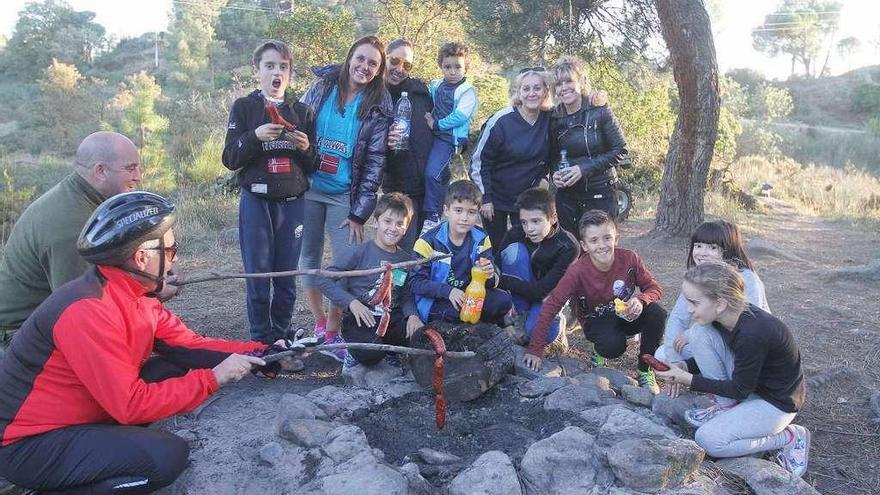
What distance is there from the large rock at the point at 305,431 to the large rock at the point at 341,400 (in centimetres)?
22

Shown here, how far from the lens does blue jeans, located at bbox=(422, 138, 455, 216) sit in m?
4.59

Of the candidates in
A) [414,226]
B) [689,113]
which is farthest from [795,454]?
[689,113]

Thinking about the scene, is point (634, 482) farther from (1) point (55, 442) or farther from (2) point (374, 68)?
(2) point (374, 68)

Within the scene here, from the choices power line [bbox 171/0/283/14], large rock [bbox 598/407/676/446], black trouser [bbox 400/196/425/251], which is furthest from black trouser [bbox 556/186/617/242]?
power line [bbox 171/0/283/14]

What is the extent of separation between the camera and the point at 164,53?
114 ft

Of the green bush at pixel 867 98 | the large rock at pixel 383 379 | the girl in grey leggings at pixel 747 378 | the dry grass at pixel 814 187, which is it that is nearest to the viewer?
the girl in grey leggings at pixel 747 378

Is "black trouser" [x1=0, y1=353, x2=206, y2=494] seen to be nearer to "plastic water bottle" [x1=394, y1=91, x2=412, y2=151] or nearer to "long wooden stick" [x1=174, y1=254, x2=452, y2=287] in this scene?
"long wooden stick" [x1=174, y1=254, x2=452, y2=287]

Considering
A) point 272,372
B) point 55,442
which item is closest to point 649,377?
point 272,372

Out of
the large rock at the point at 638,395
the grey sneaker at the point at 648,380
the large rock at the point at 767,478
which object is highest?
the large rock at the point at 638,395

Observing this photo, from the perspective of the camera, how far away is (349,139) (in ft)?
13.8

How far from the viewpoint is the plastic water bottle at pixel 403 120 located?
431 centimetres

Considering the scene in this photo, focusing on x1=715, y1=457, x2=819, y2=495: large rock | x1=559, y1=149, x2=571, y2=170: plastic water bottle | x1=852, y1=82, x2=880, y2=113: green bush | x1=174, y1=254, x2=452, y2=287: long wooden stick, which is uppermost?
x1=852, y1=82, x2=880, y2=113: green bush

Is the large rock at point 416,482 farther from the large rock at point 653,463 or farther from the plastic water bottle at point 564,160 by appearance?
the plastic water bottle at point 564,160

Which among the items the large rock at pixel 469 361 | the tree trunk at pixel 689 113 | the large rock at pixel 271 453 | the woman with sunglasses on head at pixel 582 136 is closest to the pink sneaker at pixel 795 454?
the large rock at pixel 469 361
